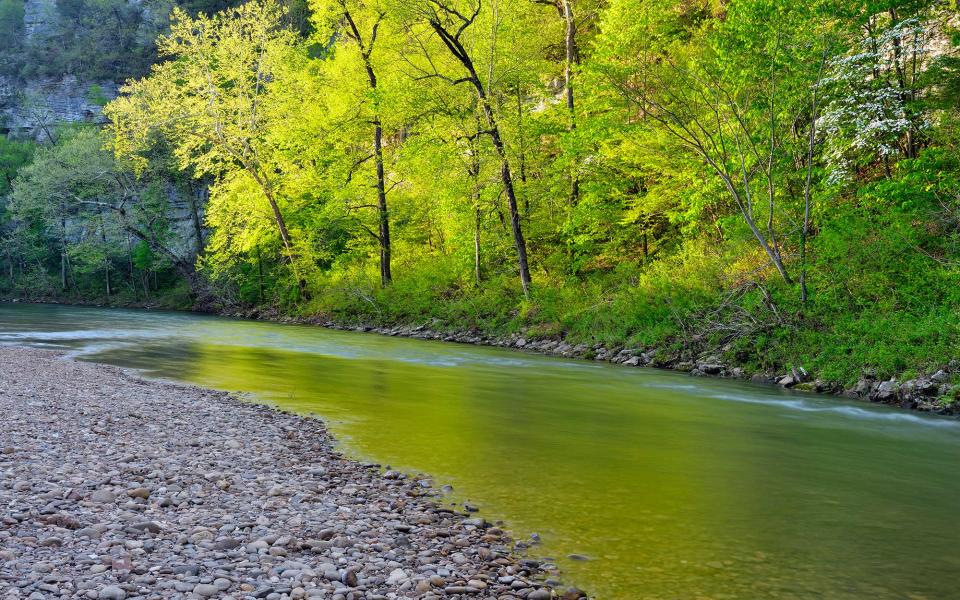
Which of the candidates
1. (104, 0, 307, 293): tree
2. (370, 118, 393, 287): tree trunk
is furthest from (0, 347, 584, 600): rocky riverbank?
(104, 0, 307, 293): tree

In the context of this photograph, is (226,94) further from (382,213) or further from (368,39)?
(382,213)

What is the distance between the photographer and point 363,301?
100ft

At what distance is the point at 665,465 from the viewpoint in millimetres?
8164

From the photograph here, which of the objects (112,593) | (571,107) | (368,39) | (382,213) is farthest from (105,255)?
(112,593)

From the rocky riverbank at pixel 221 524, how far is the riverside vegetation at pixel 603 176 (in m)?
10.4

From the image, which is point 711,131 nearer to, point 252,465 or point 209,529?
point 252,465

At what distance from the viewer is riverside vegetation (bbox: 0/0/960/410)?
1505 centimetres

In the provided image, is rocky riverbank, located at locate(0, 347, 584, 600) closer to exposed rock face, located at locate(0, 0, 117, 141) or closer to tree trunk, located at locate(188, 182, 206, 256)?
tree trunk, located at locate(188, 182, 206, 256)

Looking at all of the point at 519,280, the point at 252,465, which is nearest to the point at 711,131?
the point at 519,280

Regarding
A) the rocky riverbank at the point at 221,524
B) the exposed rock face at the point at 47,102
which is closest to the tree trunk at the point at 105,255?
the exposed rock face at the point at 47,102

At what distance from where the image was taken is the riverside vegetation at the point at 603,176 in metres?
15.0

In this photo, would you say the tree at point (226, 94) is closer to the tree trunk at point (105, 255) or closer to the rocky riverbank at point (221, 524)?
the tree trunk at point (105, 255)

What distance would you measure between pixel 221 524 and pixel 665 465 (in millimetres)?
5153

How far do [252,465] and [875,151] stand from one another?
16.0m
